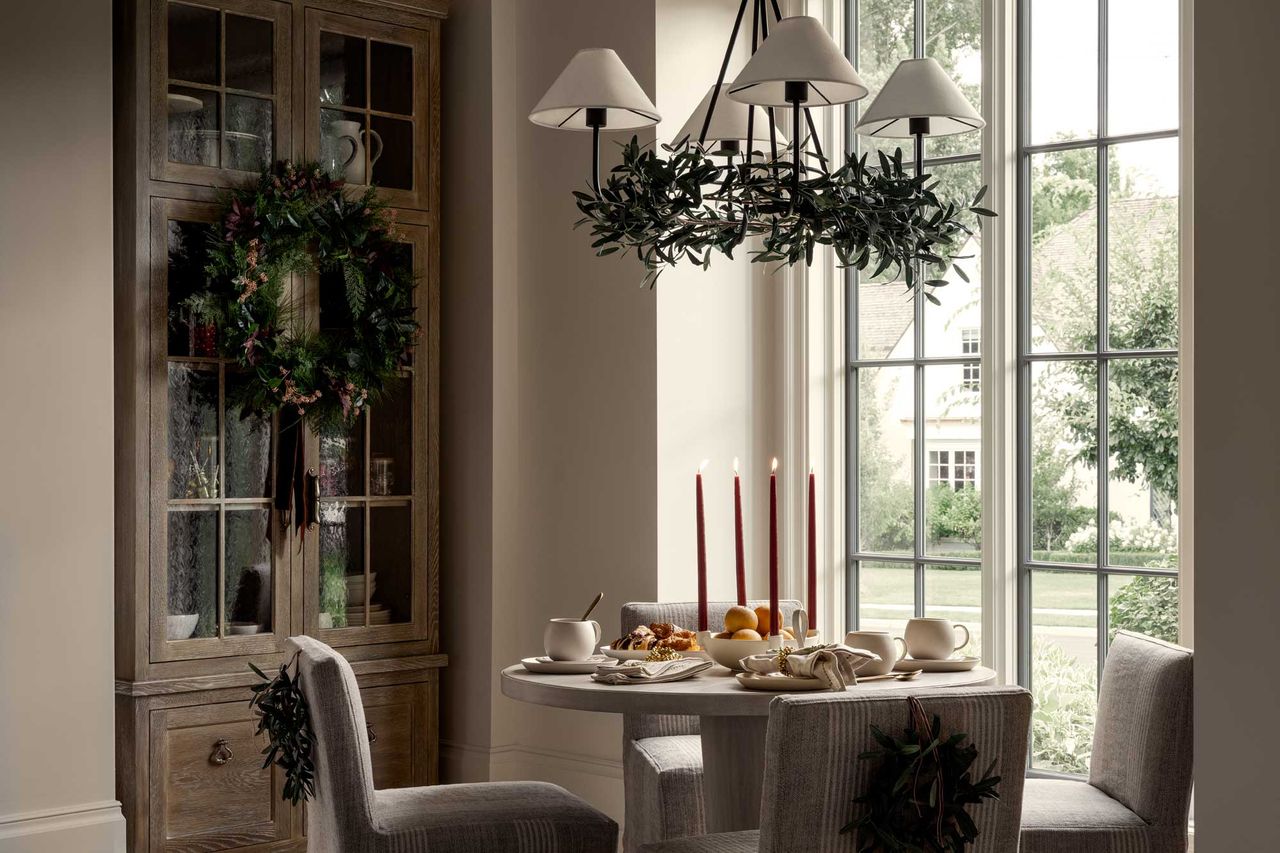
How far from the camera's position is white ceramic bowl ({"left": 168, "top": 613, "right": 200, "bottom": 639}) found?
3.76 meters

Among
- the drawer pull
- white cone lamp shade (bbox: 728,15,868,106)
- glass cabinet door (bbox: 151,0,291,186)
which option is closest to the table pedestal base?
white cone lamp shade (bbox: 728,15,868,106)

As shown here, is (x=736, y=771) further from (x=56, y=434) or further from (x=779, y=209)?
(x=56, y=434)

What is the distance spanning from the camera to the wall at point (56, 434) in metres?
3.46

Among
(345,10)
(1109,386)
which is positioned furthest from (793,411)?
(345,10)

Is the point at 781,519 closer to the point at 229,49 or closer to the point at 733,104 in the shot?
the point at 733,104

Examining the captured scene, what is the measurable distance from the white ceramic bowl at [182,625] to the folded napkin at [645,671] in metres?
1.66

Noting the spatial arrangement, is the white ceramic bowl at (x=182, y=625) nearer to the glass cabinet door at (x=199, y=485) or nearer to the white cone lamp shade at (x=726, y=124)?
the glass cabinet door at (x=199, y=485)

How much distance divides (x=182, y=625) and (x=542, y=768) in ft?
4.07

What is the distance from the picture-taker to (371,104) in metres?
4.25

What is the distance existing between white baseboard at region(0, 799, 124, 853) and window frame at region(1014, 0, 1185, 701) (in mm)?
2488

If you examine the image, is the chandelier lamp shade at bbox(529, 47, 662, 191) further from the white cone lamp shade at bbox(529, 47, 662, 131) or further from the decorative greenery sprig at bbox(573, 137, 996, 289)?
the decorative greenery sprig at bbox(573, 137, 996, 289)

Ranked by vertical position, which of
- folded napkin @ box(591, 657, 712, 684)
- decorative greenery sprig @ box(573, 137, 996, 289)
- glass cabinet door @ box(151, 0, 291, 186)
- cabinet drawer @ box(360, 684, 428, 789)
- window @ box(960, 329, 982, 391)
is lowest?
cabinet drawer @ box(360, 684, 428, 789)

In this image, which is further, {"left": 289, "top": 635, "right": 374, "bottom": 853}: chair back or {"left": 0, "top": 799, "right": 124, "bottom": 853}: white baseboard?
{"left": 0, "top": 799, "right": 124, "bottom": 853}: white baseboard
